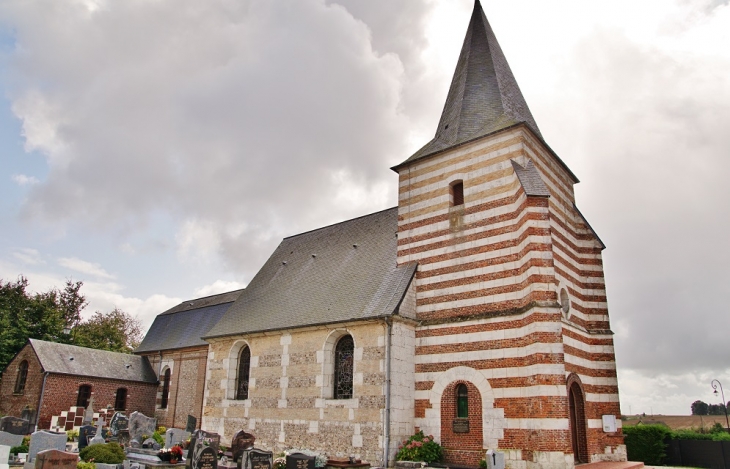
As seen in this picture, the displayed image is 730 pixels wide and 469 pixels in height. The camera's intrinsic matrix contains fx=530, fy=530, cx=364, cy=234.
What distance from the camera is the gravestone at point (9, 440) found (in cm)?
1779

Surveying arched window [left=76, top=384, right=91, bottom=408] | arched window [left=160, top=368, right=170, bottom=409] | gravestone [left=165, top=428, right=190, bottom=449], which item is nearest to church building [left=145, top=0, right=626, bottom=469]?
gravestone [left=165, top=428, right=190, bottom=449]

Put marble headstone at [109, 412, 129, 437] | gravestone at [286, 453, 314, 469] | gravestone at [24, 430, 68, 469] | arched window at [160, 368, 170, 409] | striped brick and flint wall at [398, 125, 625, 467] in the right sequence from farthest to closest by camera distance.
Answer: arched window at [160, 368, 170, 409]
marble headstone at [109, 412, 129, 437]
gravestone at [24, 430, 68, 469]
striped brick and flint wall at [398, 125, 625, 467]
gravestone at [286, 453, 314, 469]

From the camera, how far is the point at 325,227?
26844mm

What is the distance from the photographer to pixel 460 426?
Result: 52.4 ft

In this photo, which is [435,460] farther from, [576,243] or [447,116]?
[447,116]

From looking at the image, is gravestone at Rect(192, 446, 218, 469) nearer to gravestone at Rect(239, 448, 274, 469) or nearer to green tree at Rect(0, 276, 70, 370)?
gravestone at Rect(239, 448, 274, 469)

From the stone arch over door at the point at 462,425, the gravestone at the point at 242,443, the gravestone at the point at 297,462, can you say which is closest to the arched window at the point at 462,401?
the stone arch over door at the point at 462,425

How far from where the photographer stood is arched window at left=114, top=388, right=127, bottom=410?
29547 millimetres

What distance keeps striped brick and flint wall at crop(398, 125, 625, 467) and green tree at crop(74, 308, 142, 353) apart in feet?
105

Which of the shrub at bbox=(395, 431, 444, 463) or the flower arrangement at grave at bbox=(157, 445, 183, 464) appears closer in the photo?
the flower arrangement at grave at bbox=(157, 445, 183, 464)

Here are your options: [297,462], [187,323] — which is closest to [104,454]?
[297,462]

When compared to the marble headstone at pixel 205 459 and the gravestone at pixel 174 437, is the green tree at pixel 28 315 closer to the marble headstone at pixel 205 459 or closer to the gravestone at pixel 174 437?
the gravestone at pixel 174 437

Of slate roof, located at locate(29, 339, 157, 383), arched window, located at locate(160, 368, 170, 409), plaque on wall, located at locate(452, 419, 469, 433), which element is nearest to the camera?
plaque on wall, located at locate(452, 419, 469, 433)

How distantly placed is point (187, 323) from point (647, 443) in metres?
25.4
